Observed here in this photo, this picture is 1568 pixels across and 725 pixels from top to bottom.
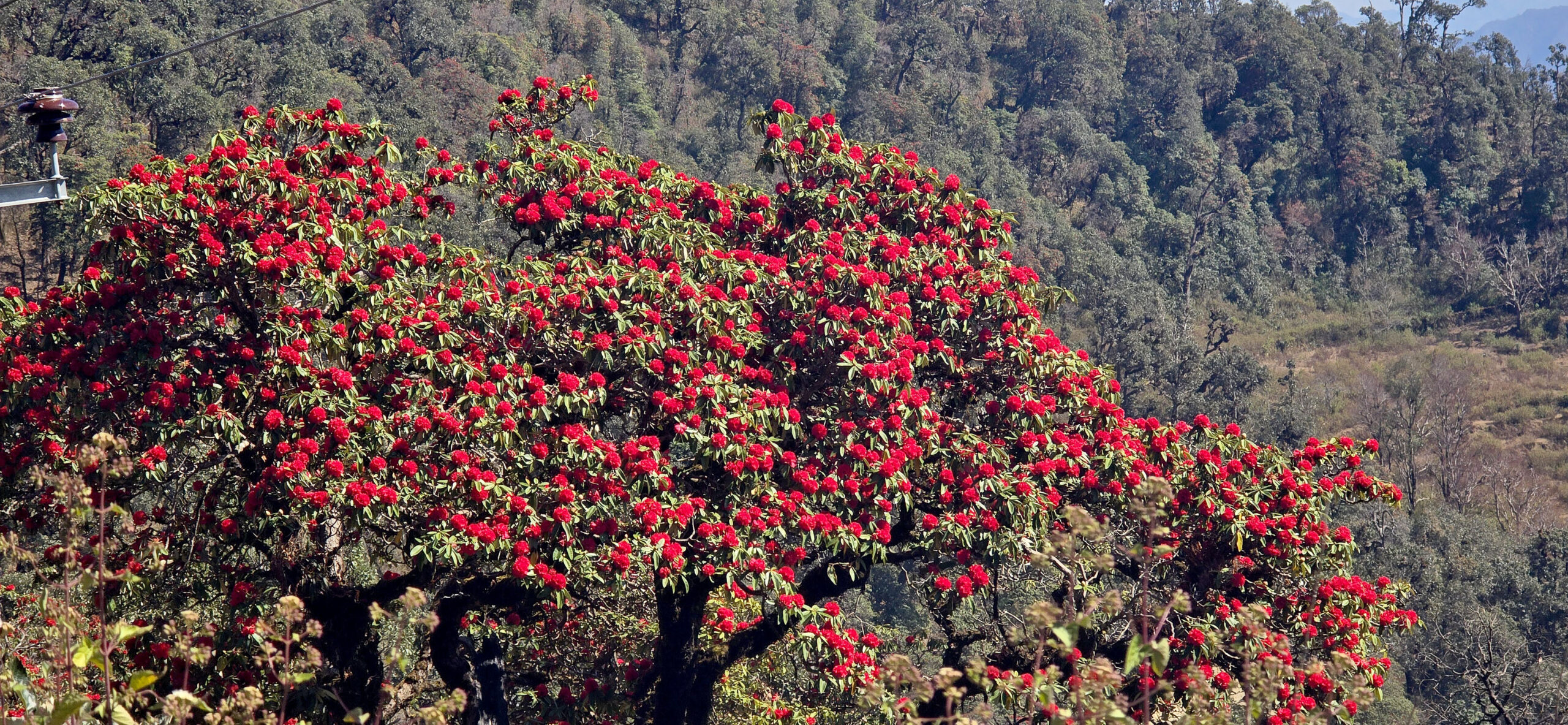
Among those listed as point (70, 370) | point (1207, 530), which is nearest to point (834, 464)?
point (1207, 530)

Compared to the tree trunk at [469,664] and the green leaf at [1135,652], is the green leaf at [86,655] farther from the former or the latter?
the tree trunk at [469,664]

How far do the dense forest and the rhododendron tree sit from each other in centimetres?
1451

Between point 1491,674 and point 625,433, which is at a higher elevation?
point 625,433

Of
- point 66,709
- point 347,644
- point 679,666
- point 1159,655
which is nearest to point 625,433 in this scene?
point 679,666

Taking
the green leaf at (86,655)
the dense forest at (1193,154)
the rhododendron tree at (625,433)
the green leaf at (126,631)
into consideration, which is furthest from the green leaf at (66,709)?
the dense forest at (1193,154)

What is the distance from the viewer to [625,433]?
11.3 m

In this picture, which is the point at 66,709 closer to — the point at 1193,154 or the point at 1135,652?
the point at 1135,652

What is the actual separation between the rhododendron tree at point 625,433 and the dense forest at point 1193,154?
1451cm

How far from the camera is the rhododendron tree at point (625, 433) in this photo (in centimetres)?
789

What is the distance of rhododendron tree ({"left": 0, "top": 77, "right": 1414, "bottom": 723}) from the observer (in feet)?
25.9

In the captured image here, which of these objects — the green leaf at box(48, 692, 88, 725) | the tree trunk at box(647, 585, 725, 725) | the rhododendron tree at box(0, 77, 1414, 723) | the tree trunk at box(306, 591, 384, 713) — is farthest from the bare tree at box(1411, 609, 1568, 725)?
the green leaf at box(48, 692, 88, 725)

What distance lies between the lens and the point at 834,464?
945cm

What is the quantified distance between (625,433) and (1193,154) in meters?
53.2

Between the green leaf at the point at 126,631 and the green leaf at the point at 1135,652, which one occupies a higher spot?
the green leaf at the point at 1135,652
